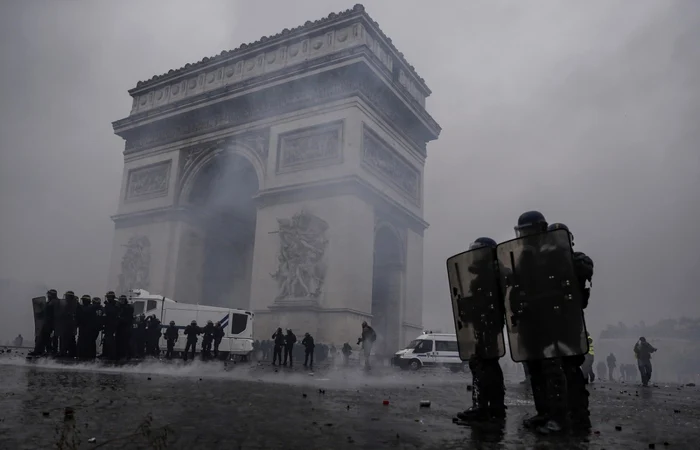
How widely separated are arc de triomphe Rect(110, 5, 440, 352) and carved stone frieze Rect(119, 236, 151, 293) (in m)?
0.09

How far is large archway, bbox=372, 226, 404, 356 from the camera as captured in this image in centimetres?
2572

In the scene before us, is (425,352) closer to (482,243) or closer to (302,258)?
(302,258)

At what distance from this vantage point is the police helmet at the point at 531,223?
4594mm

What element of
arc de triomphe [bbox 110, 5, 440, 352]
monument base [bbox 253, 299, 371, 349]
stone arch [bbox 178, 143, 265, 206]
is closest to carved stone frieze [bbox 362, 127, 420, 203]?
arc de triomphe [bbox 110, 5, 440, 352]

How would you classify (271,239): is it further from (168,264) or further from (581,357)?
(581,357)

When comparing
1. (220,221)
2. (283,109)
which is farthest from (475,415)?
(220,221)

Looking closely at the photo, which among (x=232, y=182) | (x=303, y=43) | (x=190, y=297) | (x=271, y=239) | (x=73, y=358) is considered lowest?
(x=73, y=358)

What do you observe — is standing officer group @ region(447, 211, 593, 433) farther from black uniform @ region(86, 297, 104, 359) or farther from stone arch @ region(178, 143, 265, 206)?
stone arch @ region(178, 143, 265, 206)

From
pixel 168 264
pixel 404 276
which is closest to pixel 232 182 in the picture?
pixel 168 264

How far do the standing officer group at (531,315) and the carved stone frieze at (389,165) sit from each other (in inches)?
699

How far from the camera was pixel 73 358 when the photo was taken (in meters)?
12.5

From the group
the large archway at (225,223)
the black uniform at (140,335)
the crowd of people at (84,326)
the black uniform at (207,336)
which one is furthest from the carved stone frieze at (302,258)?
the crowd of people at (84,326)

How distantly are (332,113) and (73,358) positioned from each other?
47.0 feet

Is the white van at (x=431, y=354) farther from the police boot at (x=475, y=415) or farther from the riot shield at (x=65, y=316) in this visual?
the police boot at (x=475, y=415)
